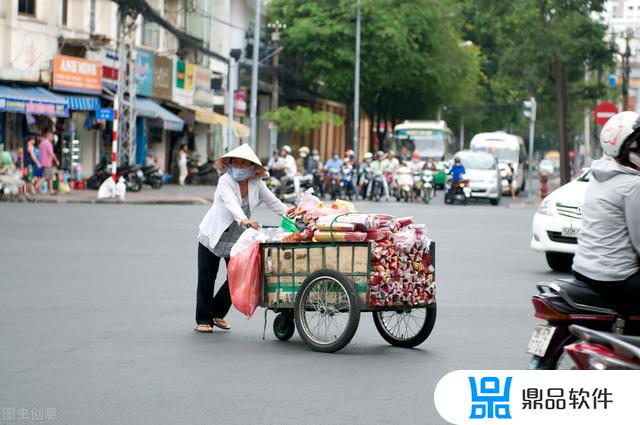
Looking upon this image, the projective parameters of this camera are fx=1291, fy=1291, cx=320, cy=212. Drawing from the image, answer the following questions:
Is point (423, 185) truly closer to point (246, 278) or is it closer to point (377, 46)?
point (377, 46)

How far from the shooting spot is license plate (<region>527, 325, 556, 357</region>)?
21.1ft

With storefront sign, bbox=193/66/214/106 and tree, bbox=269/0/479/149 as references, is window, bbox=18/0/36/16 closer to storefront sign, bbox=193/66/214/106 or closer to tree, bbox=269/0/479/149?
storefront sign, bbox=193/66/214/106

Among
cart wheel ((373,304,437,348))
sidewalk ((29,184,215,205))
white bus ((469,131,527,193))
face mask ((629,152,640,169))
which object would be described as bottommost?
cart wheel ((373,304,437,348))

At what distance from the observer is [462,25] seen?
79.9 m

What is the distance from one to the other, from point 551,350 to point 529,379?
63.5 inches

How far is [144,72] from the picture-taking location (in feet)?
152

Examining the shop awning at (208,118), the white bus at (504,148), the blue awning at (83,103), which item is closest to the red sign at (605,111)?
the blue awning at (83,103)

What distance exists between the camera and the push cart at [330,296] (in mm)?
9555

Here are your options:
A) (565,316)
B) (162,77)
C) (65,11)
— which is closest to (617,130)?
(565,316)

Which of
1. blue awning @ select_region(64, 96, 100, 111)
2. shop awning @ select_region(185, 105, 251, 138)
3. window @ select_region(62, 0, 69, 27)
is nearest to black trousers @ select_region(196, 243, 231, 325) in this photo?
blue awning @ select_region(64, 96, 100, 111)

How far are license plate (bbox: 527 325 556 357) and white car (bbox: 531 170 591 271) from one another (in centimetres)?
965

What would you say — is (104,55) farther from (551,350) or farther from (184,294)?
(551,350)

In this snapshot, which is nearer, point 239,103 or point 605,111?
point 605,111

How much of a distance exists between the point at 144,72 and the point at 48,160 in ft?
38.3
